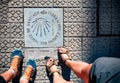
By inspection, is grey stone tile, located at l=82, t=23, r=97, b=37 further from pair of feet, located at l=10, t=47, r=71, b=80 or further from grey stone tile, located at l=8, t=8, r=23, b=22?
grey stone tile, located at l=8, t=8, r=23, b=22

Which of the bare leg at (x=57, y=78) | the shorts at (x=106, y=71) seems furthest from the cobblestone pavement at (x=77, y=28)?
the shorts at (x=106, y=71)

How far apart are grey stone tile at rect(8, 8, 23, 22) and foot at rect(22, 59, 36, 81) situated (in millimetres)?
336

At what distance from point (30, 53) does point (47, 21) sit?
0.94ft

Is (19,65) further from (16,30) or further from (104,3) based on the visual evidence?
→ (104,3)

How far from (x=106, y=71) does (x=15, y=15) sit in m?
0.92

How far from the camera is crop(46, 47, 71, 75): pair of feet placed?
1890mm

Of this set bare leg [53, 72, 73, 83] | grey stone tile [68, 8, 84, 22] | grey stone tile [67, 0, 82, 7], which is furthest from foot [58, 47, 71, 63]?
grey stone tile [67, 0, 82, 7]

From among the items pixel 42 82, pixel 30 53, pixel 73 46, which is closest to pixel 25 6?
pixel 30 53

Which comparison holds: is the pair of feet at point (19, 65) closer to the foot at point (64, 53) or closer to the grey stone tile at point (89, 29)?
the foot at point (64, 53)

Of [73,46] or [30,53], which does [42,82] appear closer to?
[30,53]

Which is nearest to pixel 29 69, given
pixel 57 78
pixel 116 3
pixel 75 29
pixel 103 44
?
pixel 57 78

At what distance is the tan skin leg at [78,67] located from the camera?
1662 millimetres

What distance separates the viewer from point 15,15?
6.27 ft

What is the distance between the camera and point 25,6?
1.92 meters
